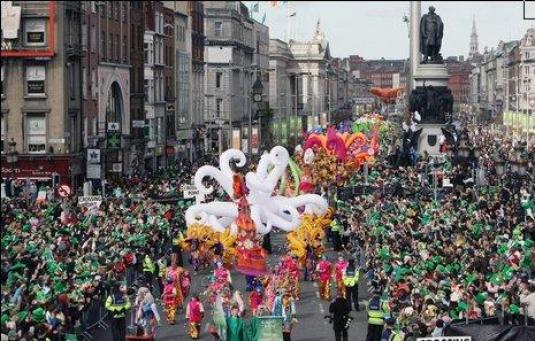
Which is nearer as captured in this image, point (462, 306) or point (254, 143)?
point (462, 306)

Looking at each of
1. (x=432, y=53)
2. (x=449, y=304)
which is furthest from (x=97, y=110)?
(x=449, y=304)

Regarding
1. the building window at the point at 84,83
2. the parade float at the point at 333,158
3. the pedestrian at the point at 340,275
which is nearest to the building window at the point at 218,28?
the parade float at the point at 333,158

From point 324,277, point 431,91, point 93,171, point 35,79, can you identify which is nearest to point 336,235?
point 93,171

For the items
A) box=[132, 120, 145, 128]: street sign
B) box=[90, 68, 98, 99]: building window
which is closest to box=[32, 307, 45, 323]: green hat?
box=[90, 68, 98, 99]: building window

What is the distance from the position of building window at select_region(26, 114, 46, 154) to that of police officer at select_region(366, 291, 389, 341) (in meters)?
27.7

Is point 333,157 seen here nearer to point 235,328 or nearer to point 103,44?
point 103,44

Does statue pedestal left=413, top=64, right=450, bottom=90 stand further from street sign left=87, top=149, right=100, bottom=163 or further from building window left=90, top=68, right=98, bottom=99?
street sign left=87, top=149, right=100, bottom=163

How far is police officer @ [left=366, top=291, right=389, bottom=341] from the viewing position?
28.0m

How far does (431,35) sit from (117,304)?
5473 centimetres

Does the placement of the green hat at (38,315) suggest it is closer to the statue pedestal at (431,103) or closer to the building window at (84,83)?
the building window at (84,83)

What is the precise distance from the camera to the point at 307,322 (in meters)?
32.6

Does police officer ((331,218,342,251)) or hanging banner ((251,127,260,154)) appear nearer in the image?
police officer ((331,218,342,251))

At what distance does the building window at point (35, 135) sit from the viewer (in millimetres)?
54031

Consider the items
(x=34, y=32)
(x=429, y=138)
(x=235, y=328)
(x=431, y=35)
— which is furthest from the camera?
(x=431, y=35)
